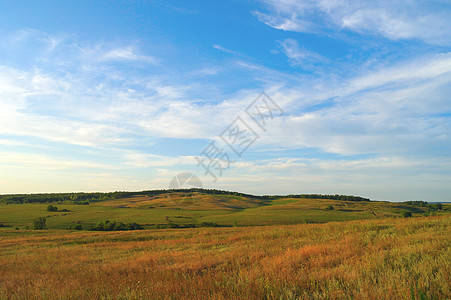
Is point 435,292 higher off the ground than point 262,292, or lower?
higher

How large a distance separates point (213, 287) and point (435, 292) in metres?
4.43

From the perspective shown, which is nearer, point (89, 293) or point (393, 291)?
point (393, 291)

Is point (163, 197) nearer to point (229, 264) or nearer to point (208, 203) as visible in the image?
point (208, 203)

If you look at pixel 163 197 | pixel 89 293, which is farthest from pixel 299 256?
pixel 163 197

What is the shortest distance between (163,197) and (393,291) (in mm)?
180105

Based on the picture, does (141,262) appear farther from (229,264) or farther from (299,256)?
(299,256)

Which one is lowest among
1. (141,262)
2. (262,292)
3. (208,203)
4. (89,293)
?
(208,203)

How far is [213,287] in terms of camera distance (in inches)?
253

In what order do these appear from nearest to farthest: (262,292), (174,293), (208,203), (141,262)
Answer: (262,292), (174,293), (141,262), (208,203)

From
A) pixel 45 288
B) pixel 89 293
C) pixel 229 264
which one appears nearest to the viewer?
pixel 89 293

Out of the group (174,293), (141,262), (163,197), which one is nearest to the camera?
(174,293)

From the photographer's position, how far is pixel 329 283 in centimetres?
593

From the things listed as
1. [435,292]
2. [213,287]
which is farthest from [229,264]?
[435,292]

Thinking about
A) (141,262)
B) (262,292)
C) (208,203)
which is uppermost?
(262,292)
